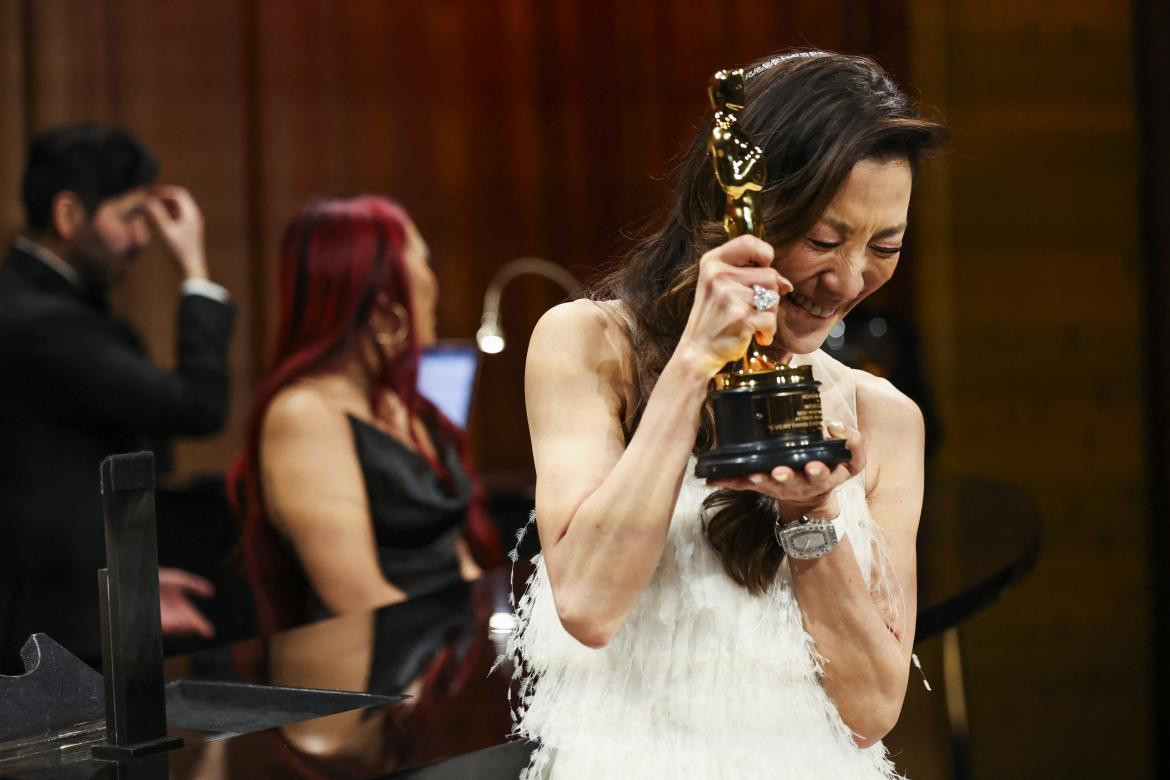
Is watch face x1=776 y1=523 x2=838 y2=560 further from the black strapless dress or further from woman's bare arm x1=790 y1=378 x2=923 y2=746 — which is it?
the black strapless dress

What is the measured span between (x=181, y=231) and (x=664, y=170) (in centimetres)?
224

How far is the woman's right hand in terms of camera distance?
119 centimetres

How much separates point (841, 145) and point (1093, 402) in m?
4.72

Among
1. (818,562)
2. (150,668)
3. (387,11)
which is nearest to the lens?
(818,562)

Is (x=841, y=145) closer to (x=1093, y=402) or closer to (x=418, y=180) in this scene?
(x=1093, y=402)

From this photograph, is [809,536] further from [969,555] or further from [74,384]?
[74,384]

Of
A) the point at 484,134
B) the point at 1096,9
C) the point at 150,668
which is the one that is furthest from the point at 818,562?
the point at 484,134

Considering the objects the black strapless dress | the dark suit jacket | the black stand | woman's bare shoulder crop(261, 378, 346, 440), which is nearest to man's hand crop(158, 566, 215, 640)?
the dark suit jacket

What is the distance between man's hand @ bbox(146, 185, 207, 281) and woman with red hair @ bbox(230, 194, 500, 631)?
0.85 metres

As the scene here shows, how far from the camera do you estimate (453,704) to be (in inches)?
63.5

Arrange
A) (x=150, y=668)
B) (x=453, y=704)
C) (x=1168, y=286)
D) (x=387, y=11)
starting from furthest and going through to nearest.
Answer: (x=387, y=11) → (x=1168, y=286) → (x=453, y=704) → (x=150, y=668)

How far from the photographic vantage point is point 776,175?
1365mm

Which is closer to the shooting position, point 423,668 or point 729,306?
point 729,306

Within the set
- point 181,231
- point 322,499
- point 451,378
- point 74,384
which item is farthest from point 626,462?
point 451,378
